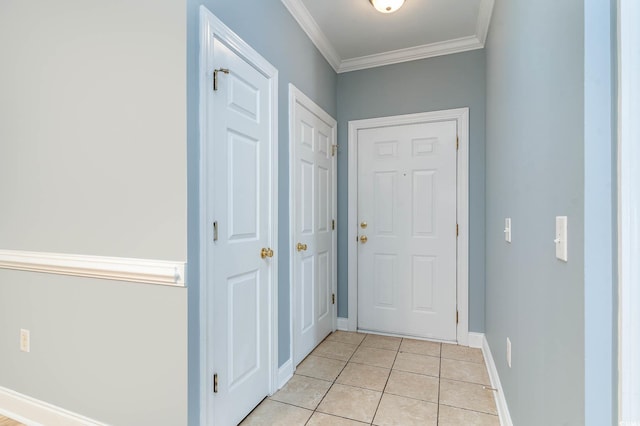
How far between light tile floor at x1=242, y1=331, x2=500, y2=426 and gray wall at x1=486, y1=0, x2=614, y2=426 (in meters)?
0.34

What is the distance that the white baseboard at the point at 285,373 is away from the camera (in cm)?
207

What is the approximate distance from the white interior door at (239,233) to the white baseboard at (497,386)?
129 cm

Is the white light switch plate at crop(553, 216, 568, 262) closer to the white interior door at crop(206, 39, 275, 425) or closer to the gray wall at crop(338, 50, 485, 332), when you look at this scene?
the white interior door at crop(206, 39, 275, 425)

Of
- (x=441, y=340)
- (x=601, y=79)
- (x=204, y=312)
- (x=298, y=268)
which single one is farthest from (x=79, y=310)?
(x=441, y=340)

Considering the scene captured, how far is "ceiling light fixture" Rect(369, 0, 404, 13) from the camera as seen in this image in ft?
7.06

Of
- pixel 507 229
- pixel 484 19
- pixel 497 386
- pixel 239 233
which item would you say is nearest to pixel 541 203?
pixel 507 229

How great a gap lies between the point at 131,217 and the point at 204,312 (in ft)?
1.74

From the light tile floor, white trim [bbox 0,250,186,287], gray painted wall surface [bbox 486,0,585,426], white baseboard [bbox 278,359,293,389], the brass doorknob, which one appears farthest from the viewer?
white baseboard [bbox 278,359,293,389]

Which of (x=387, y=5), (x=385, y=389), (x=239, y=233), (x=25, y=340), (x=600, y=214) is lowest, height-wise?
(x=385, y=389)

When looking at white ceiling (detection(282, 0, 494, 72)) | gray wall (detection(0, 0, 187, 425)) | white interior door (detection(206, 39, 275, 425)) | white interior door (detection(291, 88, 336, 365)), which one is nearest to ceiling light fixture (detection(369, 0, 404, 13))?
white ceiling (detection(282, 0, 494, 72))

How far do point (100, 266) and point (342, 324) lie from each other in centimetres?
223

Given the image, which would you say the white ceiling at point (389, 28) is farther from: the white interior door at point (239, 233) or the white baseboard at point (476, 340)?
the white baseboard at point (476, 340)

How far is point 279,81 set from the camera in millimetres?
2105

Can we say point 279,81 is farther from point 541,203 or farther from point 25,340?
point 25,340
